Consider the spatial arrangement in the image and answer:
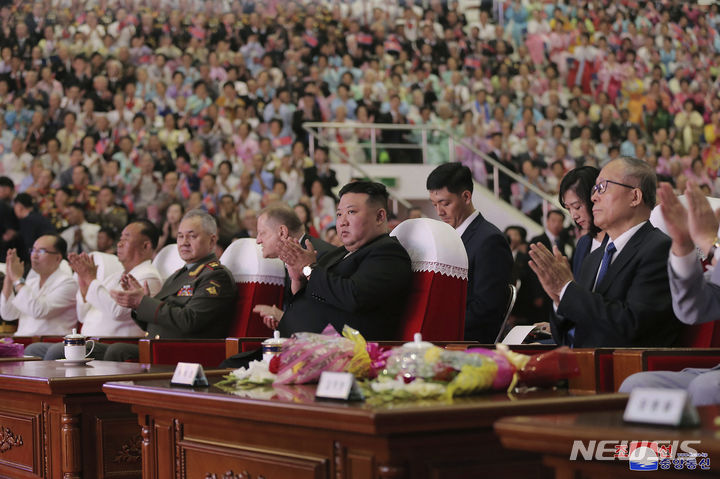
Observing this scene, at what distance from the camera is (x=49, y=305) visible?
4.10 meters

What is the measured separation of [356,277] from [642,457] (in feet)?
5.18

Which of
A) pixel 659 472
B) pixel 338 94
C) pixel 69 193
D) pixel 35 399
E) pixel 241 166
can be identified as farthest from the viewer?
pixel 338 94

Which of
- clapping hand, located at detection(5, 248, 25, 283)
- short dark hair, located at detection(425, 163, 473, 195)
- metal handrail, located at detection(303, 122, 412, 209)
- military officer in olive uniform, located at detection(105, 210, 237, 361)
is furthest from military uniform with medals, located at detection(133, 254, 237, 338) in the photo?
metal handrail, located at detection(303, 122, 412, 209)

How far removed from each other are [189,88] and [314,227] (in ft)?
6.26

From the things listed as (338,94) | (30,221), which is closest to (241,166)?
(338,94)

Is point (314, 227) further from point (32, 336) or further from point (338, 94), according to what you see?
point (32, 336)

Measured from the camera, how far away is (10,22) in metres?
7.69

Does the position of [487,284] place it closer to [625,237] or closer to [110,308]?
[625,237]

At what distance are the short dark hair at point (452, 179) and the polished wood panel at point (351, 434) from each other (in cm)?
158

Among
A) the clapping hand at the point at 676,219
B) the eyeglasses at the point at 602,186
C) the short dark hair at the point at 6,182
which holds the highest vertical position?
the short dark hair at the point at 6,182

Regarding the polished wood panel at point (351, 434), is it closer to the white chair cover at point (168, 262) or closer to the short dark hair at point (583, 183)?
the short dark hair at point (583, 183)

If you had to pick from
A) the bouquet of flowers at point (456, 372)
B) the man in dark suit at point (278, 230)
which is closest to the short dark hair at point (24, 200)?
the man in dark suit at point (278, 230)

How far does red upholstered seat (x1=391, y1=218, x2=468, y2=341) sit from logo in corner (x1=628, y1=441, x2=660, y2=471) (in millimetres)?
1511

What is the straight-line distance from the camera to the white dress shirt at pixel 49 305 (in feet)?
13.4
